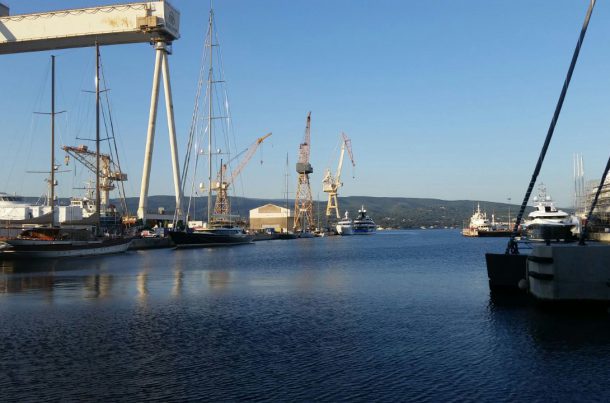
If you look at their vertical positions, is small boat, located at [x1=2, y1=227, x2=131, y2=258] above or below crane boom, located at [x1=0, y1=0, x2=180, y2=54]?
below

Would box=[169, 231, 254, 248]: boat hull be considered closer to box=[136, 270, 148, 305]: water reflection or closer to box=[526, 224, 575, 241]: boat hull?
box=[136, 270, 148, 305]: water reflection

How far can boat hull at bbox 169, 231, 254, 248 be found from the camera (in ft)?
316

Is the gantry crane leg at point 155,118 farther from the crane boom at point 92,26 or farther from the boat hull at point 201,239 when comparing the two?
the boat hull at point 201,239

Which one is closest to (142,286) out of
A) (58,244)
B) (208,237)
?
(58,244)

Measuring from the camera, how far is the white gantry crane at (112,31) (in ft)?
281

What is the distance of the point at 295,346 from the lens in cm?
1806

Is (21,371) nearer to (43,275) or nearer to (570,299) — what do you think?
(570,299)

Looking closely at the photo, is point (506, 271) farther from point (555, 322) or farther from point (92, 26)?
point (92, 26)

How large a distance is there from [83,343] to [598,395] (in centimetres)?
1492

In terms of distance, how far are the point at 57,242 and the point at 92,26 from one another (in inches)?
1500

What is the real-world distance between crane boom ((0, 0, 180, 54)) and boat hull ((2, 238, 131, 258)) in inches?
1304

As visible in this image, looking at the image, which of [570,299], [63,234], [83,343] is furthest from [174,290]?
[63,234]

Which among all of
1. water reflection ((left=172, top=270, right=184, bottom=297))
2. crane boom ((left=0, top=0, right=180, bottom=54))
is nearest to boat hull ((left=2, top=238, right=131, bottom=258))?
water reflection ((left=172, top=270, right=184, bottom=297))

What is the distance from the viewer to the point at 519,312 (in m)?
24.6
